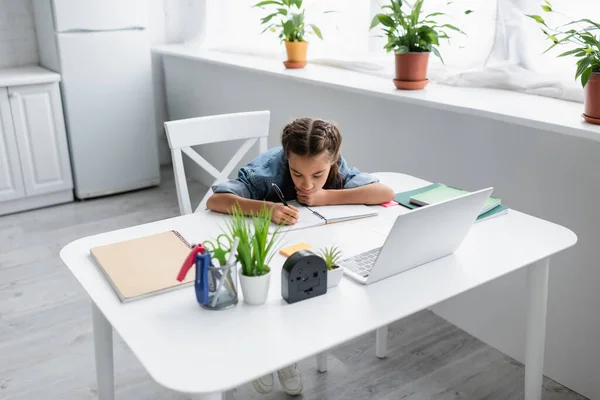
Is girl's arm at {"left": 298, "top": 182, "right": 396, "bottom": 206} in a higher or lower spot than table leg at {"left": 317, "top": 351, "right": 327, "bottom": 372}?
higher

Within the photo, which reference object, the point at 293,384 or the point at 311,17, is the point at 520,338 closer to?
the point at 293,384

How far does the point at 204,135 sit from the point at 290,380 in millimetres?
838

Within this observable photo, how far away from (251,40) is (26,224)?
1.70 meters

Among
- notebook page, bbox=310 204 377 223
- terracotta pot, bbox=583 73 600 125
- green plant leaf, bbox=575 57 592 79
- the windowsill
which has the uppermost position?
green plant leaf, bbox=575 57 592 79

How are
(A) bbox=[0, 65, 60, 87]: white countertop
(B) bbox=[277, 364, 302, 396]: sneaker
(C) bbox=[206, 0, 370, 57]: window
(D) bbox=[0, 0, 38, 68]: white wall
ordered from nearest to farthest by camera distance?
(B) bbox=[277, 364, 302, 396]: sneaker
(C) bbox=[206, 0, 370, 57]: window
(A) bbox=[0, 65, 60, 87]: white countertop
(D) bbox=[0, 0, 38, 68]: white wall

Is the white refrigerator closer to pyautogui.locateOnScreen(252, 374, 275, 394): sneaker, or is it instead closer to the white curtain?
the white curtain

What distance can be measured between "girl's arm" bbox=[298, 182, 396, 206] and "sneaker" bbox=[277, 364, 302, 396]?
0.59m

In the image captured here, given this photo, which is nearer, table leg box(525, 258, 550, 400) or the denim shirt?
table leg box(525, 258, 550, 400)

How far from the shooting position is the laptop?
3.84 feet

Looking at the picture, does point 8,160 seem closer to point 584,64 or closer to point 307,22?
point 307,22

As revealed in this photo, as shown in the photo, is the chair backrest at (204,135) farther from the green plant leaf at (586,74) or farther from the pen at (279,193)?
the green plant leaf at (586,74)

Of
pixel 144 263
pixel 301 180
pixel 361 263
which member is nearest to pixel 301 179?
pixel 301 180

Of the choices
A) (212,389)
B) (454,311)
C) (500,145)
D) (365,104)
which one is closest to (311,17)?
(365,104)

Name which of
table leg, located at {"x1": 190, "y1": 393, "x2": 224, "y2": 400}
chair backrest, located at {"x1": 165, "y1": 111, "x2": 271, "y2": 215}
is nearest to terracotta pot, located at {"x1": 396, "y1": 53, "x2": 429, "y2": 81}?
chair backrest, located at {"x1": 165, "y1": 111, "x2": 271, "y2": 215}
